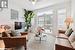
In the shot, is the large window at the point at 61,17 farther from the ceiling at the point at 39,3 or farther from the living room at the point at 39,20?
the ceiling at the point at 39,3

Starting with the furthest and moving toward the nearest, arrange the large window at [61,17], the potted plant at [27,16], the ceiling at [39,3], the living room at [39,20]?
the potted plant at [27,16], the ceiling at [39,3], the large window at [61,17], the living room at [39,20]

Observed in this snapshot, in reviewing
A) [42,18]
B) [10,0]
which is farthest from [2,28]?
[42,18]

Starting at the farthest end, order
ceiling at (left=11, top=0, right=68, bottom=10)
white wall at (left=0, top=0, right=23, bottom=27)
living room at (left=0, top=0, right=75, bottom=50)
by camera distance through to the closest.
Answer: ceiling at (left=11, top=0, right=68, bottom=10), white wall at (left=0, top=0, right=23, bottom=27), living room at (left=0, top=0, right=75, bottom=50)

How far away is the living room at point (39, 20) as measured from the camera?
667 cm

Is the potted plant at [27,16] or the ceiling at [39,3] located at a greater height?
the ceiling at [39,3]

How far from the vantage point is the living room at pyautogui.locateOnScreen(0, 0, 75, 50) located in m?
6.67

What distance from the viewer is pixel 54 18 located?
34.8 feet

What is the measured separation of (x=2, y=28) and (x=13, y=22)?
1.96 m

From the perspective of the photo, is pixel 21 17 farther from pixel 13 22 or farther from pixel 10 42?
pixel 10 42

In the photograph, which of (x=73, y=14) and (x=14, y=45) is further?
(x=73, y=14)

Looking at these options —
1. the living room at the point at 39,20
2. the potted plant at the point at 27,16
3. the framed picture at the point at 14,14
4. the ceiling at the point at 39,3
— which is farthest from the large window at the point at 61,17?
the framed picture at the point at 14,14

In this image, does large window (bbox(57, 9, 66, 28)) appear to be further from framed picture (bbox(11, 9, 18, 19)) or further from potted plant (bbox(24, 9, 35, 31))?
framed picture (bbox(11, 9, 18, 19))

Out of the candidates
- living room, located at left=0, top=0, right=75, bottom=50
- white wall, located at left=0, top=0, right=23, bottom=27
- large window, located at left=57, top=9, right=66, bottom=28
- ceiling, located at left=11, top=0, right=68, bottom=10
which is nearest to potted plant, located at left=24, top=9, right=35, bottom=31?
living room, located at left=0, top=0, right=75, bottom=50

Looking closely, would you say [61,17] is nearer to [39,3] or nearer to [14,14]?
[39,3]
